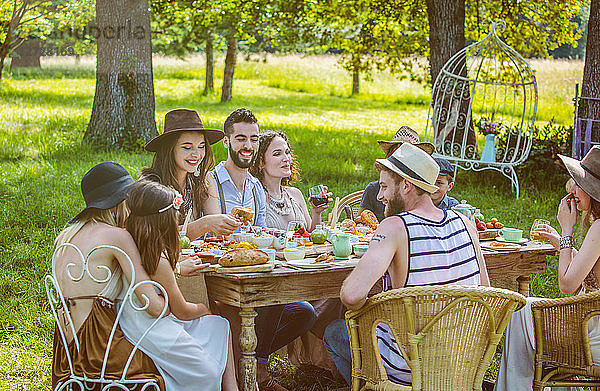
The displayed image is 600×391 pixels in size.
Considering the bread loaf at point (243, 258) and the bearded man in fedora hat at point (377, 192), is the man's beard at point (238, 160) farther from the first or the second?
the bread loaf at point (243, 258)

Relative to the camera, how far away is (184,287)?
11.4 ft

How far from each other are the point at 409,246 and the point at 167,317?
3.61 ft

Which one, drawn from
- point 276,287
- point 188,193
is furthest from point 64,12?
point 276,287

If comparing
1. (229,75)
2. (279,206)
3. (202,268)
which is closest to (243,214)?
(202,268)

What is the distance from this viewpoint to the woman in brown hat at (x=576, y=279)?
330 cm

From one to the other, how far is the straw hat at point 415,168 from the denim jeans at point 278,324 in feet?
4.44

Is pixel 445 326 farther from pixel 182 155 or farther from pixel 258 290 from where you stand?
pixel 182 155

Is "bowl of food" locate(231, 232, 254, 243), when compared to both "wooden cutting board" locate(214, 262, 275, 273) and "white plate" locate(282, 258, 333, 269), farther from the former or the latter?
"wooden cutting board" locate(214, 262, 275, 273)

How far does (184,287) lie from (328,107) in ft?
57.2

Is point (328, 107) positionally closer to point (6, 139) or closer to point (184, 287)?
point (6, 139)

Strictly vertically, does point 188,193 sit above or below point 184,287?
above

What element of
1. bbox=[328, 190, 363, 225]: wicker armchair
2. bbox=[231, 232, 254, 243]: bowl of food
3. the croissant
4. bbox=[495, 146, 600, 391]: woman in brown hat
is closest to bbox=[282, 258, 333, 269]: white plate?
bbox=[231, 232, 254, 243]: bowl of food

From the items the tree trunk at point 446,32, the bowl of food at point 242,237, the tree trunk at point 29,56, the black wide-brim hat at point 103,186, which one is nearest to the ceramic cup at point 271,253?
the bowl of food at point 242,237

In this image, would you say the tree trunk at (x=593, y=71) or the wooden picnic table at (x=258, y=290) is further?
the tree trunk at (x=593, y=71)
